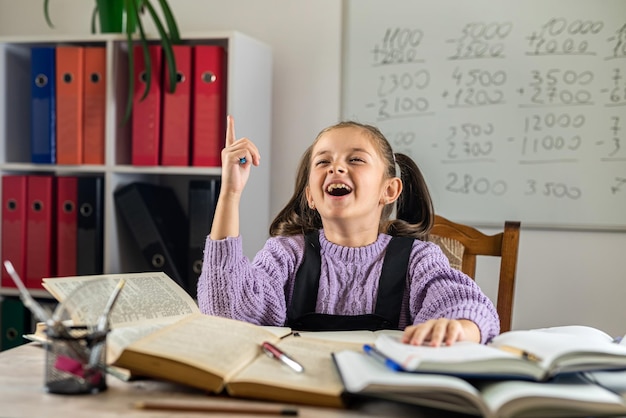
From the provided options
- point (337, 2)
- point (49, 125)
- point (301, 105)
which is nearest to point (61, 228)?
point (49, 125)

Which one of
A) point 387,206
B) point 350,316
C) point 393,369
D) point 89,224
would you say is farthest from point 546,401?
point 89,224

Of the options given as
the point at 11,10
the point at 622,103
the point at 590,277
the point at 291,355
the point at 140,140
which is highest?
the point at 11,10

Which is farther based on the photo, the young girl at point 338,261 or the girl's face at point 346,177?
the girl's face at point 346,177

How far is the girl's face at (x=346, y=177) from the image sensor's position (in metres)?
1.55

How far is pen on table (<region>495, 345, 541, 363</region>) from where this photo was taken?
37.7 inches

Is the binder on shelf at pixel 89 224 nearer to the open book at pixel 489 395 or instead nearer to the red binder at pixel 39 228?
the red binder at pixel 39 228

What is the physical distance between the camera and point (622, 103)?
2609 millimetres

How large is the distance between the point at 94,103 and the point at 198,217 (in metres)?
0.54

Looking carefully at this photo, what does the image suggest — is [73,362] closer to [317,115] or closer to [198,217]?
[198,217]

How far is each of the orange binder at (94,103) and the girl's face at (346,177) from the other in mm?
1256

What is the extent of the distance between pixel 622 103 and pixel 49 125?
1.93 metres

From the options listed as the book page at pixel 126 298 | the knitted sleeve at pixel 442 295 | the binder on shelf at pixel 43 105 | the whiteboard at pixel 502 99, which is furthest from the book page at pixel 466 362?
the binder on shelf at pixel 43 105

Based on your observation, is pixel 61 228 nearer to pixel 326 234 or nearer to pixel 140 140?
pixel 140 140

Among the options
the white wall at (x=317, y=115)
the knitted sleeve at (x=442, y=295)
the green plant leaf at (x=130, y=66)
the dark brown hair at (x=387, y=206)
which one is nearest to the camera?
the knitted sleeve at (x=442, y=295)
